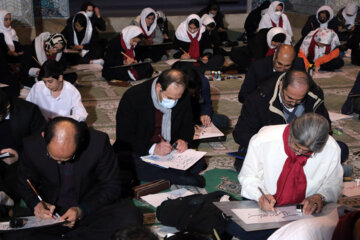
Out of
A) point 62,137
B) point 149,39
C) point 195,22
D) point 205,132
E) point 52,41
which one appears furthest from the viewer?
point 149,39

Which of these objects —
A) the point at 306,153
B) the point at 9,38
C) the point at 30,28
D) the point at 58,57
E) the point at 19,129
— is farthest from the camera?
the point at 30,28

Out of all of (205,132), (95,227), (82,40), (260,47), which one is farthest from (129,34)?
(95,227)

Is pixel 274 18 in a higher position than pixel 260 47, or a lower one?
higher

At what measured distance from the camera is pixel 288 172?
2.78 metres

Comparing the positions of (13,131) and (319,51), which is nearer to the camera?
(13,131)

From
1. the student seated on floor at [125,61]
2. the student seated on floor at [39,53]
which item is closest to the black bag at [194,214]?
the student seated on floor at [39,53]

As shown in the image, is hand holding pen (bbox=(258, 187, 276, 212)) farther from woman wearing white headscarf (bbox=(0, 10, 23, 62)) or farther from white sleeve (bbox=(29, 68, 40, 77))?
woman wearing white headscarf (bbox=(0, 10, 23, 62))

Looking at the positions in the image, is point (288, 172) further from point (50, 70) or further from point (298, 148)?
point (50, 70)

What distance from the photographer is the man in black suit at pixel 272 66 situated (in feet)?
→ 14.5

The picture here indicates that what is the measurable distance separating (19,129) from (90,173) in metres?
0.83

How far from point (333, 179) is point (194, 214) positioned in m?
0.81

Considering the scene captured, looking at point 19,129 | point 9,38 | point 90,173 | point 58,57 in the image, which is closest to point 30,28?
point 9,38

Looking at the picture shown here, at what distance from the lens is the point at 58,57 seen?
620 centimetres

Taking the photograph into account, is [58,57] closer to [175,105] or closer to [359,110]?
[175,105]
